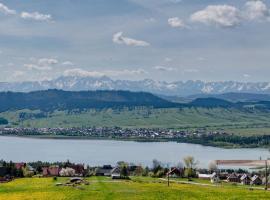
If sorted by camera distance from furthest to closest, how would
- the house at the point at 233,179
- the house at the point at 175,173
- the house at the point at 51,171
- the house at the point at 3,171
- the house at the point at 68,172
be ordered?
the house at the point at 233,179 < the house at the point at 175,173 < the house at the point at 51,171 < the house at the point at 68,172 < the house at the point at 3,171

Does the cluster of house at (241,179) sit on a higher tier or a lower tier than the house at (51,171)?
lower

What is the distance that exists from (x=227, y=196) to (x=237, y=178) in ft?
208

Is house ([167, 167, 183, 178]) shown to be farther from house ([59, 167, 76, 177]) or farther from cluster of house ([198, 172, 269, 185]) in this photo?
house ([59, 167, 76, 177])

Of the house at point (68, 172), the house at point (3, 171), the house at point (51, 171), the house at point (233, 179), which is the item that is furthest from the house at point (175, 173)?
the house at point (3, 171)

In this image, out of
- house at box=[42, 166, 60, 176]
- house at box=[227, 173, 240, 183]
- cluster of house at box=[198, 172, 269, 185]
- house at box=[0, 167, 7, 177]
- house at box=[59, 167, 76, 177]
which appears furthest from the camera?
house at box=[227, 173, 240, 183]

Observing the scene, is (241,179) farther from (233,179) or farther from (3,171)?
(3,171)

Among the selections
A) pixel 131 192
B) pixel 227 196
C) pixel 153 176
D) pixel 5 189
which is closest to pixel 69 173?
pixel 153 176

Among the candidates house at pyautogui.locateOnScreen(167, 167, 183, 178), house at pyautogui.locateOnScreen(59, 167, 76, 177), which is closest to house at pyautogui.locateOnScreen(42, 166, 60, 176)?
house at pyautogui.locateOnScreen(59, 167, 76, 177)

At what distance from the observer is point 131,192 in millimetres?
76125

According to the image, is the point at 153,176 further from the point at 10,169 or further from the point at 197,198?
the point at 197,198

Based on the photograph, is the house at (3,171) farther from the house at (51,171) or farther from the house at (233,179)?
the house at (233,179)

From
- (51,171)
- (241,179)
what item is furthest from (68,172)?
(241,179)

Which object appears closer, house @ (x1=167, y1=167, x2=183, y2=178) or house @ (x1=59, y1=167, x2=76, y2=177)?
house @ (x1=59, y1=167, x2=76, y2=177)

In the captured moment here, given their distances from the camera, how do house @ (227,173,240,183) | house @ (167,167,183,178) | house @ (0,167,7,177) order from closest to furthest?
house @ (0,167,7,177) → house @ (167,167,183,178) → house @ (227,173,240,183)
